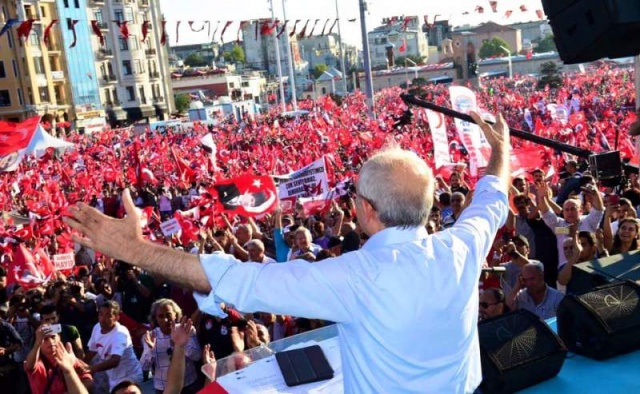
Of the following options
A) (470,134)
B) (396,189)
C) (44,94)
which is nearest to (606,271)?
(396,189)

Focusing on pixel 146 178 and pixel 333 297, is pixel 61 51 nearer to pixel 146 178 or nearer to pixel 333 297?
pixel 146 178

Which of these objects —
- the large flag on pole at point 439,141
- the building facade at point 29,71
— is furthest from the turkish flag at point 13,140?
the building facade at point 29,71

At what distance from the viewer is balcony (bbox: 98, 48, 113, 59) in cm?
7056

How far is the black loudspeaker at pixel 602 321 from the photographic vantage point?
325cm

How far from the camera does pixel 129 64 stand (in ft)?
239

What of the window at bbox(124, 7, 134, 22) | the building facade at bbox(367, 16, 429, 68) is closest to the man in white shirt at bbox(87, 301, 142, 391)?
the window at bbox(124, 7, 134, 22)

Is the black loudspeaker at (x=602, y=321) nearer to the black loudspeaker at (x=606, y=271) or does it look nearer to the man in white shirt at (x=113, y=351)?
the black loudspeaker at (x=606, y=271)

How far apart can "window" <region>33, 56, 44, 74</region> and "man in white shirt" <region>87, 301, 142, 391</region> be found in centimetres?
5971

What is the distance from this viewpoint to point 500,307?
5.16 meters

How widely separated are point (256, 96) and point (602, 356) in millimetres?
100865

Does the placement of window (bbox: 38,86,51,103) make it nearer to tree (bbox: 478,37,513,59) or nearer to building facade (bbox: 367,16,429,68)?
tree (bbox: 478,37,513,59)

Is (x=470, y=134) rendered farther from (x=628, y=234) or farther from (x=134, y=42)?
(x=134, y=42)

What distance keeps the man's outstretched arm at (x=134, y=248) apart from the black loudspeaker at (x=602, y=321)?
1.96m

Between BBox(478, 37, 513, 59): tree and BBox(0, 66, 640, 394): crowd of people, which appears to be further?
BBox(478, 37, 513, 59): tree
